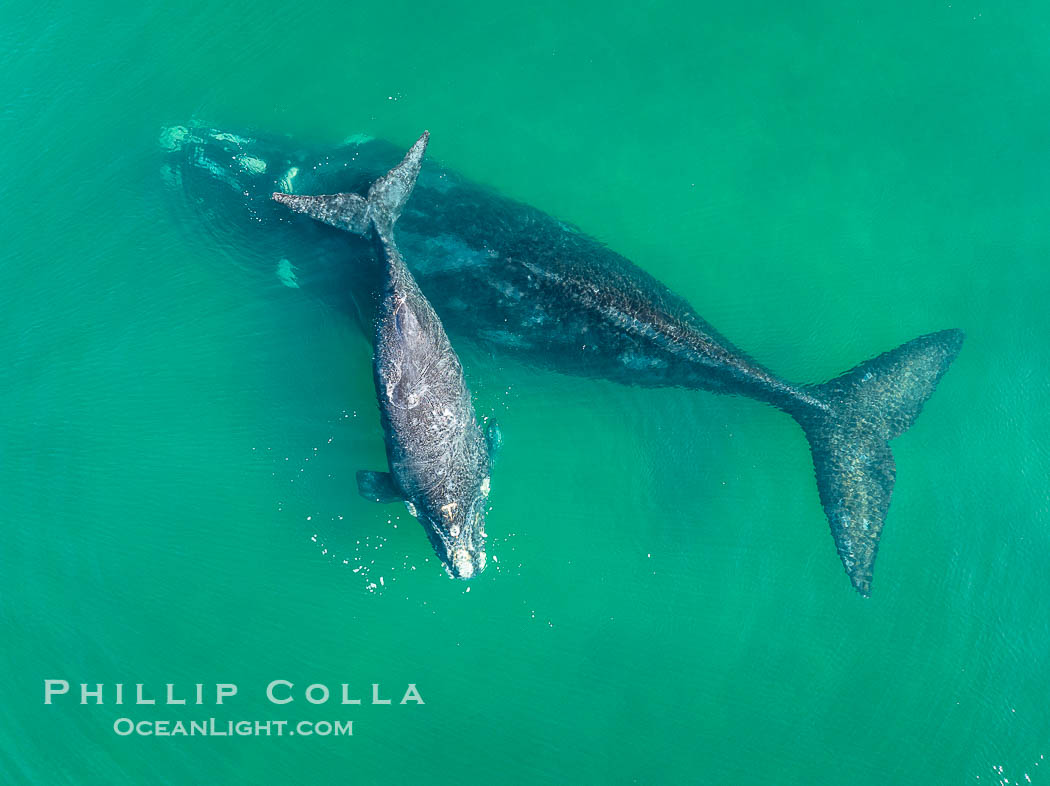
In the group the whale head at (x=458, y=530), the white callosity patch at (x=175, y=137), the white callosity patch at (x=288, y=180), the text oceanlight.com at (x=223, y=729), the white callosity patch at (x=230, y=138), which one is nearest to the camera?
the whale head at (x=458, y=530)

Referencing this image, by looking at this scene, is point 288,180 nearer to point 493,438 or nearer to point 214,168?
point 214,168

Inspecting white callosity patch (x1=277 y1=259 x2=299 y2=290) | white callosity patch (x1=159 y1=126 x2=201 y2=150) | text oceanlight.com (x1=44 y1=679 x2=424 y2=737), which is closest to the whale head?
text oceanlight.com (x1=44 y1=679 x2=424 y2=737)

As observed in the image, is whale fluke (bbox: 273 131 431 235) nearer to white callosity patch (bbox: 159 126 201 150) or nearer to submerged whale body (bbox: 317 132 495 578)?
submerged whale body (bbox: 317 132 495 578)

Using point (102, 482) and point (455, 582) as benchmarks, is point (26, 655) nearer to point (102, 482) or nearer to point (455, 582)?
point (102, 482)

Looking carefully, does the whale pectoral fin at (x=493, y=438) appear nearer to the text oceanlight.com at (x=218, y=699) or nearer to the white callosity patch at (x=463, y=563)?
the white callosity patch at (x=463, y=563)

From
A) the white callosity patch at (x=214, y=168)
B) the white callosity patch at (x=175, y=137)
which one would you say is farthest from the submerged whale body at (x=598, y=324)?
the white callosity patch at (x=175, y=137)

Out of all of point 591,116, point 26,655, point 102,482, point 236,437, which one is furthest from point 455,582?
point 591,116
